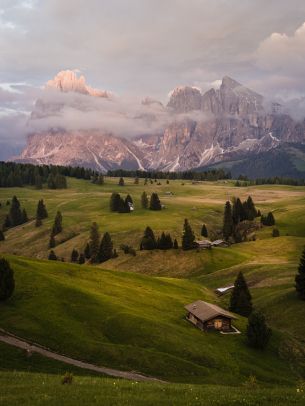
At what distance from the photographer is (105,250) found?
146 metres

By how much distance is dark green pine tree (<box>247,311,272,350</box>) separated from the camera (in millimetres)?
63219

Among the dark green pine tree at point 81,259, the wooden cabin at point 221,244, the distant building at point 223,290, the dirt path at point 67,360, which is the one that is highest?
the dirt path at point 67,360

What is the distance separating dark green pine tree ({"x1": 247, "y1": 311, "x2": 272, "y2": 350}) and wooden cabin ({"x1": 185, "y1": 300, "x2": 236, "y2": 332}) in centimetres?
518

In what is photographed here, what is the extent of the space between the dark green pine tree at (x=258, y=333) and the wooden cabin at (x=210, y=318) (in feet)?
17.0

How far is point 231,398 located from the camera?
25406 mm

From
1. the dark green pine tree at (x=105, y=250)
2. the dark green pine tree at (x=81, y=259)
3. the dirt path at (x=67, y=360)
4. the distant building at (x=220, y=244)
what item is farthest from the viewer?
the distant building at (x=220, y=244)

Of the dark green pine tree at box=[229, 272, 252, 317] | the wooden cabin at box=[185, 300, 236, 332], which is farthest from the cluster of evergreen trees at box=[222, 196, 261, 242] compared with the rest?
the wooden cabin at box=[185, 300, 236, 332]

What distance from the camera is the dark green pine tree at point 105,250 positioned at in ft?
475

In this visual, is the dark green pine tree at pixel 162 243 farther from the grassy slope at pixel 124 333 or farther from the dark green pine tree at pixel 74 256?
the grassy slope at pixel 124 333

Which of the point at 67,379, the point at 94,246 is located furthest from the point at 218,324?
the point at 94,246

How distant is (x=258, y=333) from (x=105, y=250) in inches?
3468

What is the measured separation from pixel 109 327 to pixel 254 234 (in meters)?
112

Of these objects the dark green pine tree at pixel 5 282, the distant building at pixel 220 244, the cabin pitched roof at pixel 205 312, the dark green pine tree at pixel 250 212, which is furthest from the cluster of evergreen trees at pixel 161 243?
the dark green pine tree at pixel 5 282

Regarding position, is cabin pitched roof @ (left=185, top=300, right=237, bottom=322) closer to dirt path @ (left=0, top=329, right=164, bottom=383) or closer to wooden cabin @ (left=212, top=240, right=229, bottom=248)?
dirt path @ (left=0, top=329, right=164, bottom=383)
